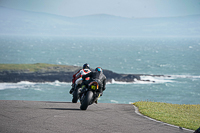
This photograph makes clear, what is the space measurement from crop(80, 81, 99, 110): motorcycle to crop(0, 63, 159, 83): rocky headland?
7755 centimetres

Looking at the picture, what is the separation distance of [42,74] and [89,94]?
268 feet

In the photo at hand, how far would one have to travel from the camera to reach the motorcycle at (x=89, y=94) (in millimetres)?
13519

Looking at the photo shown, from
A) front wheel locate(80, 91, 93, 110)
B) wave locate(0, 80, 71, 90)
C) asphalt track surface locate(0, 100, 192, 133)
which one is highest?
front wheel locate(80, 91, 93, 110)

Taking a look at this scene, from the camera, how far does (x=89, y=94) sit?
13.5m

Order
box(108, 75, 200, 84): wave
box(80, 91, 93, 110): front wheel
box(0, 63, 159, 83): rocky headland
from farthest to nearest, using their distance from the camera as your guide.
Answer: box(108, 75, 200, 84): wave
box(0, 63, 159, 83): rocky headland
box(80, 91, 93, 110): front wheel

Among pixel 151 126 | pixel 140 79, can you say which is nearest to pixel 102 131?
pixel 151 126

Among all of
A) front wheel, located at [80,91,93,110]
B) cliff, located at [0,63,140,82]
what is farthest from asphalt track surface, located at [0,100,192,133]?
cliff, located at [0,63,140,82]

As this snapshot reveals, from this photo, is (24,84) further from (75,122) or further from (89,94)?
(75,122)

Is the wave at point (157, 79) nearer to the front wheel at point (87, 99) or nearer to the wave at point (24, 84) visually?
the wave at point (24, 84)

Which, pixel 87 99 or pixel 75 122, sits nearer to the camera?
pixel 75 122

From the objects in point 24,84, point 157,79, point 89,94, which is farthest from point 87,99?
point 157,79

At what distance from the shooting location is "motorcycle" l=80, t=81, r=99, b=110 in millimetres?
13519

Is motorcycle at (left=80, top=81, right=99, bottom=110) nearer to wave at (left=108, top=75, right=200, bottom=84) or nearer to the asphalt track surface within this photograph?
the asphalt track surface

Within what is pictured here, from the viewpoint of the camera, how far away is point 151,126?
439 inches
